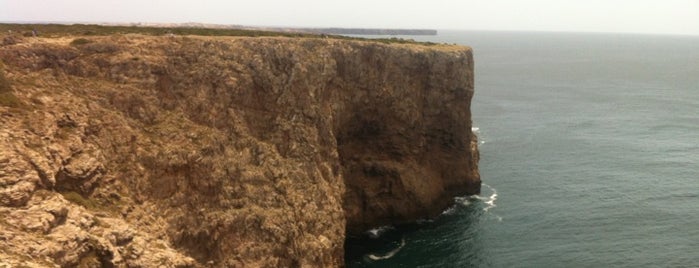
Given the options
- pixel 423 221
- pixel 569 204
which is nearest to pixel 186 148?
pixel 423 221

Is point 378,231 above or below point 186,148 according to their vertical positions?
below

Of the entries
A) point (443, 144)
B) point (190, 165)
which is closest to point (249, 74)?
point (190, 165)

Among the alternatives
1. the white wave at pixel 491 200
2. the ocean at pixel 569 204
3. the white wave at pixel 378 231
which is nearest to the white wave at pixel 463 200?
the ocean at pixel 569 204

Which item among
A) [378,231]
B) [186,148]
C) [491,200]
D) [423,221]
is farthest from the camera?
[491,200]

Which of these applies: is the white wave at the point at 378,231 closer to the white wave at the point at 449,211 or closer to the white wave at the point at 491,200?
the white wave at the point at 449,211

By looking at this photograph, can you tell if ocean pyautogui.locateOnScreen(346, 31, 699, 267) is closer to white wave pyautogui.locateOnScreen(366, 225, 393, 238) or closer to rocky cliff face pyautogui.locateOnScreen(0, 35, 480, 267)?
white wave pyautogui.locateOnScreen(366, 225, 393, 238)

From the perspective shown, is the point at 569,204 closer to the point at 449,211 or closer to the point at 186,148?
the point at 449,211
